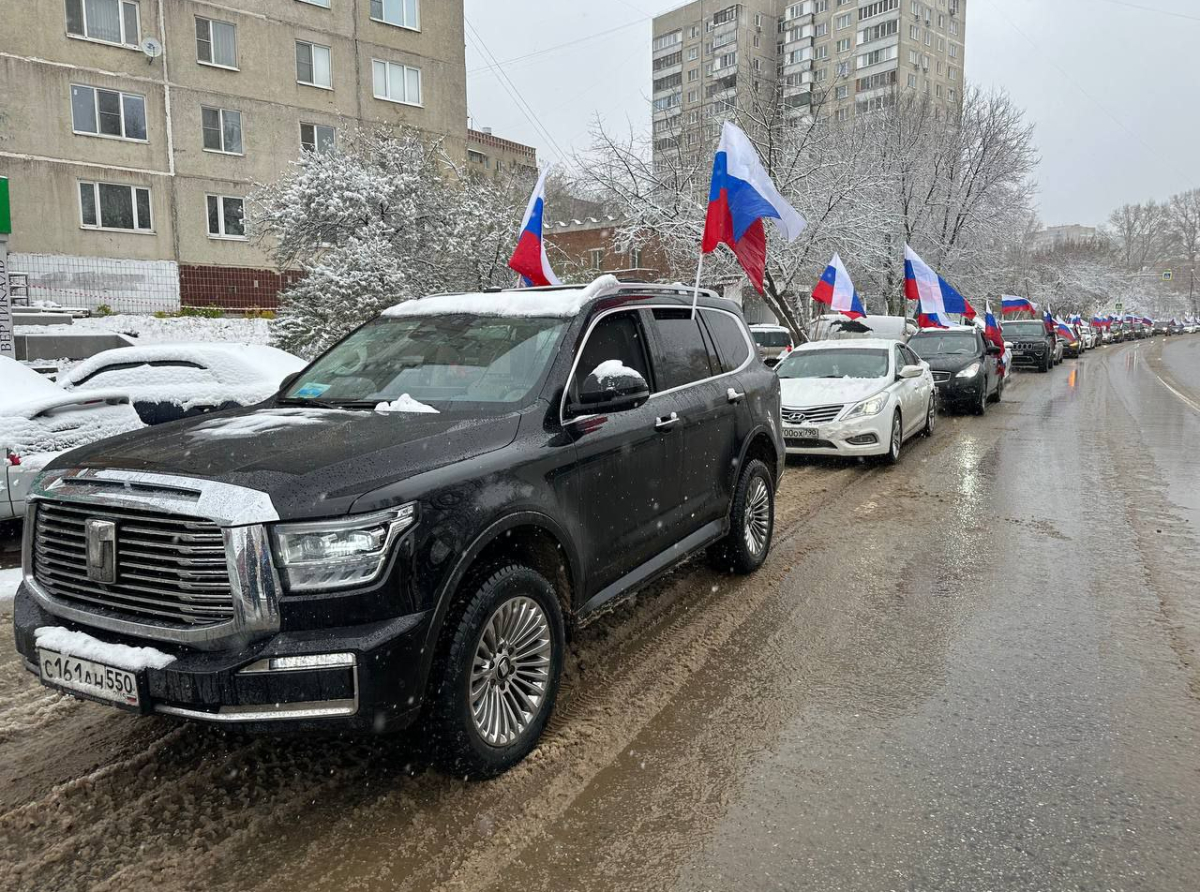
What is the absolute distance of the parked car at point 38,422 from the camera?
20.4ft

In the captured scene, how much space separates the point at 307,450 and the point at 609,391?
1.36 m

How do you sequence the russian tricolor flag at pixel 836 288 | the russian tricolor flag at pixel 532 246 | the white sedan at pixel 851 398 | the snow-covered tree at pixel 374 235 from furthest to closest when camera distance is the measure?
the russian tricolor flag at pixel 836 288
the snow-covered tree at pixel 374 235
the white sedan at pixel 851 398
the russian tricolor flag at pixel 532 246

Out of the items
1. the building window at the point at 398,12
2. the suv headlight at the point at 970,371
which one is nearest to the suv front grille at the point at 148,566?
the suv headlight at the point at 970,371

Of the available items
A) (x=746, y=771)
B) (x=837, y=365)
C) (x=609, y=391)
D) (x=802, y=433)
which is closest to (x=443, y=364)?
(x=609, y=391)

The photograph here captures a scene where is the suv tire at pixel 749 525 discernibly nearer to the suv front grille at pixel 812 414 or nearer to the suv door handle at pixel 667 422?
the suv door handle at pixel 667 422

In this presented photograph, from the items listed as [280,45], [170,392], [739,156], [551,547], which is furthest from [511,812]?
[280,45]

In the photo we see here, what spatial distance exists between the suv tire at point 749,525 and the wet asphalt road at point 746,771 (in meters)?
0.21

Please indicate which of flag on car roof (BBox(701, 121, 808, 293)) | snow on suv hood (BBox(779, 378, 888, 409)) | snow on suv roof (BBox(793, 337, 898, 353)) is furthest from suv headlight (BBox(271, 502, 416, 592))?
snow on suv roof (BBox(793, 337, 898, 353))

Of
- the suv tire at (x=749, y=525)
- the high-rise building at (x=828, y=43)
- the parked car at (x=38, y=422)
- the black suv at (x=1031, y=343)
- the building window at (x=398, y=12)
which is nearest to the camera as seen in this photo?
the suv tire at (x=749, y=525)

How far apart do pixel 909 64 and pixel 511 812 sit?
304ft

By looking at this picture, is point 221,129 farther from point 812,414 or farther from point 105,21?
point 812,414

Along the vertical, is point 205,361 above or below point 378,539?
above

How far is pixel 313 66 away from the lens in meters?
27.4

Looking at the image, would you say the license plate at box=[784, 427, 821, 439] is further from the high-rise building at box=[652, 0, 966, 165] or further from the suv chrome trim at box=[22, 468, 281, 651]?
the high-rise building at box=[652, 0, 966, 165]
